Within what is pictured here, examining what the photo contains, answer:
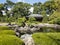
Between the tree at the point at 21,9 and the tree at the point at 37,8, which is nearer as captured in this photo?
the tree at the point at 21,9

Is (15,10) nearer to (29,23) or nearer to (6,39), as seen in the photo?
(29,23)

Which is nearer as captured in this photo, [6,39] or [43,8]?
[6,39]

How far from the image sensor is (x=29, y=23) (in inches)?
1615

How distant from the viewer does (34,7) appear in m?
68.1

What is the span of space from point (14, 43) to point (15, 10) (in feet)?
165

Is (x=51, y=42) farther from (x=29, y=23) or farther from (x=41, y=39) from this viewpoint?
(x=29, y=23)

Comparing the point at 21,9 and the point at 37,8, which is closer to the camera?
the point at 21,9

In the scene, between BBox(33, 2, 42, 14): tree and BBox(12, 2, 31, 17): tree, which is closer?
BBox(12, 2, 31, 17): tree

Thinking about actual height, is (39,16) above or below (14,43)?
below

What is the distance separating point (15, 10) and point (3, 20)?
5705 millimetres

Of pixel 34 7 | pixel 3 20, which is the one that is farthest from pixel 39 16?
pixel 3 20

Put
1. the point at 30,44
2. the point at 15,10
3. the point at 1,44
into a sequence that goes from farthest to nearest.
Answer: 1. the point at 15,10
2. the point at 30,44
3. the point at 1,44

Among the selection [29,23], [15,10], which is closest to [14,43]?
[29,23]

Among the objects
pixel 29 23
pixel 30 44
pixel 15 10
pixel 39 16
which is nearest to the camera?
pixel 30 44
